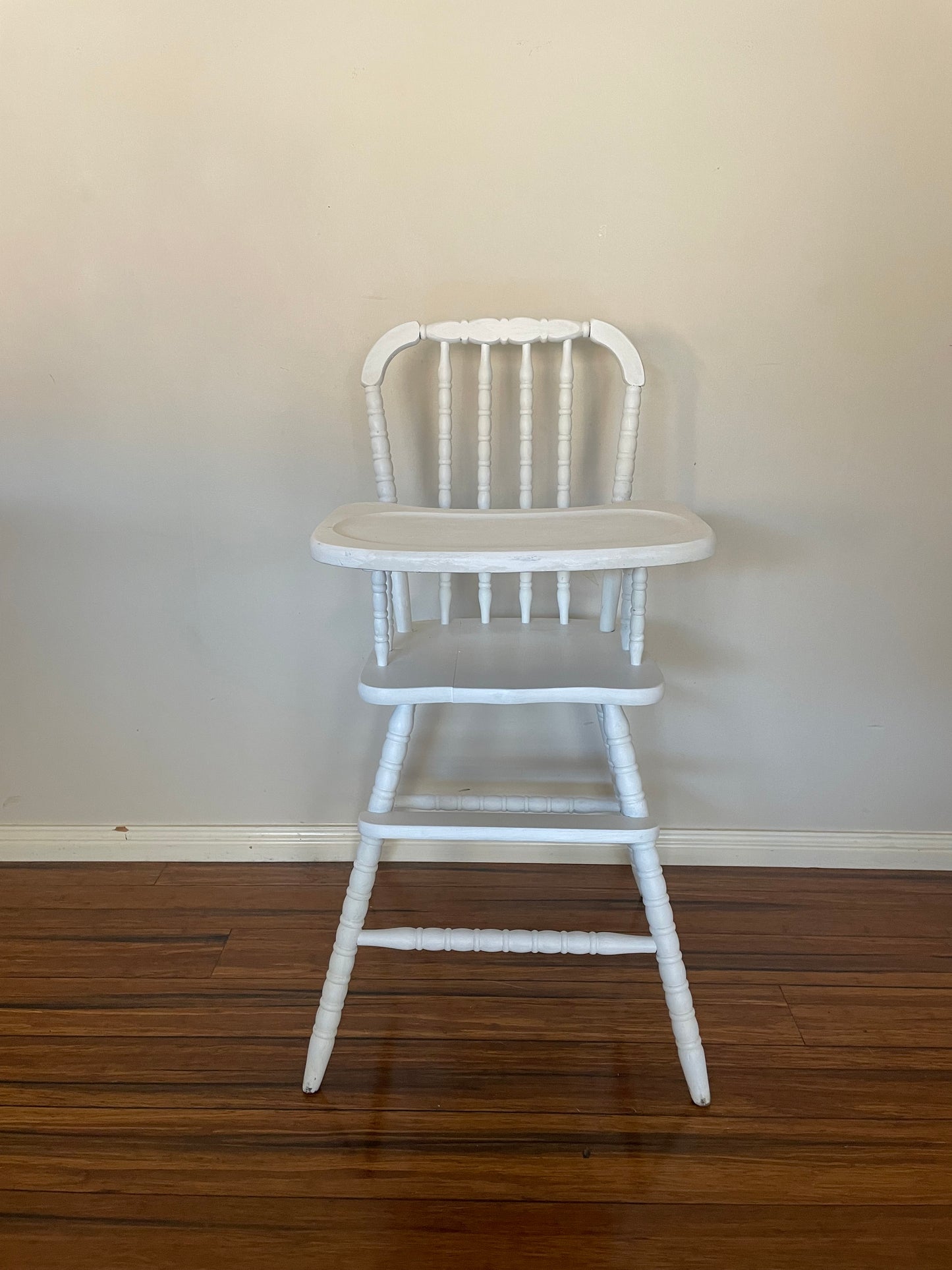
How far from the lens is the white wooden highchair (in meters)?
1.00

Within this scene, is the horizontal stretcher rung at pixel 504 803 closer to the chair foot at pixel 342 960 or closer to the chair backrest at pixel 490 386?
the chair foot at pixel 342 960

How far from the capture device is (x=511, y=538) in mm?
1058

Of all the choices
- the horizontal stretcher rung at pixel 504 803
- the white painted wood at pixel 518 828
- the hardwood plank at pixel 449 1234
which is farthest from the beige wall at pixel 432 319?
the hardwood plank at pixel 449 1234

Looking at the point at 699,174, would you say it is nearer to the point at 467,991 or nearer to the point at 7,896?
the point at 467,991

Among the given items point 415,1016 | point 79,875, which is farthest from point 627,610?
point 79,875

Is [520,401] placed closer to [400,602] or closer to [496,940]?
[400,602]

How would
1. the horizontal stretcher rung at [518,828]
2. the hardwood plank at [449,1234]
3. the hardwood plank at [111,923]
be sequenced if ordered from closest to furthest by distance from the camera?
1. the hardwood plank at [449,1234]
2. the horizontal stretcher rung at [518,828]
3. the hardwood plank at [111,923]

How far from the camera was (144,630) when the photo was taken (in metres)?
1.52

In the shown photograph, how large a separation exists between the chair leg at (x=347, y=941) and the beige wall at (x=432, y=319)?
424 mm

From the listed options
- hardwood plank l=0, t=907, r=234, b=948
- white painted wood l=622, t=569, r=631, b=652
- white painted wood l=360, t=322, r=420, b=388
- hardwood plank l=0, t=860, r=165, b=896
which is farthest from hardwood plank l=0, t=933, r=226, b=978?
white painted wood l=360, t=322, r=420, b=388

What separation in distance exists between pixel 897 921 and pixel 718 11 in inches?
54.8

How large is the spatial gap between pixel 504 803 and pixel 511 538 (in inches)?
17.5

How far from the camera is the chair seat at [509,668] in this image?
1.07 meters

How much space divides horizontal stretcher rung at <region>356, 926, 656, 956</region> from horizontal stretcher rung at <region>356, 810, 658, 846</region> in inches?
4.9
